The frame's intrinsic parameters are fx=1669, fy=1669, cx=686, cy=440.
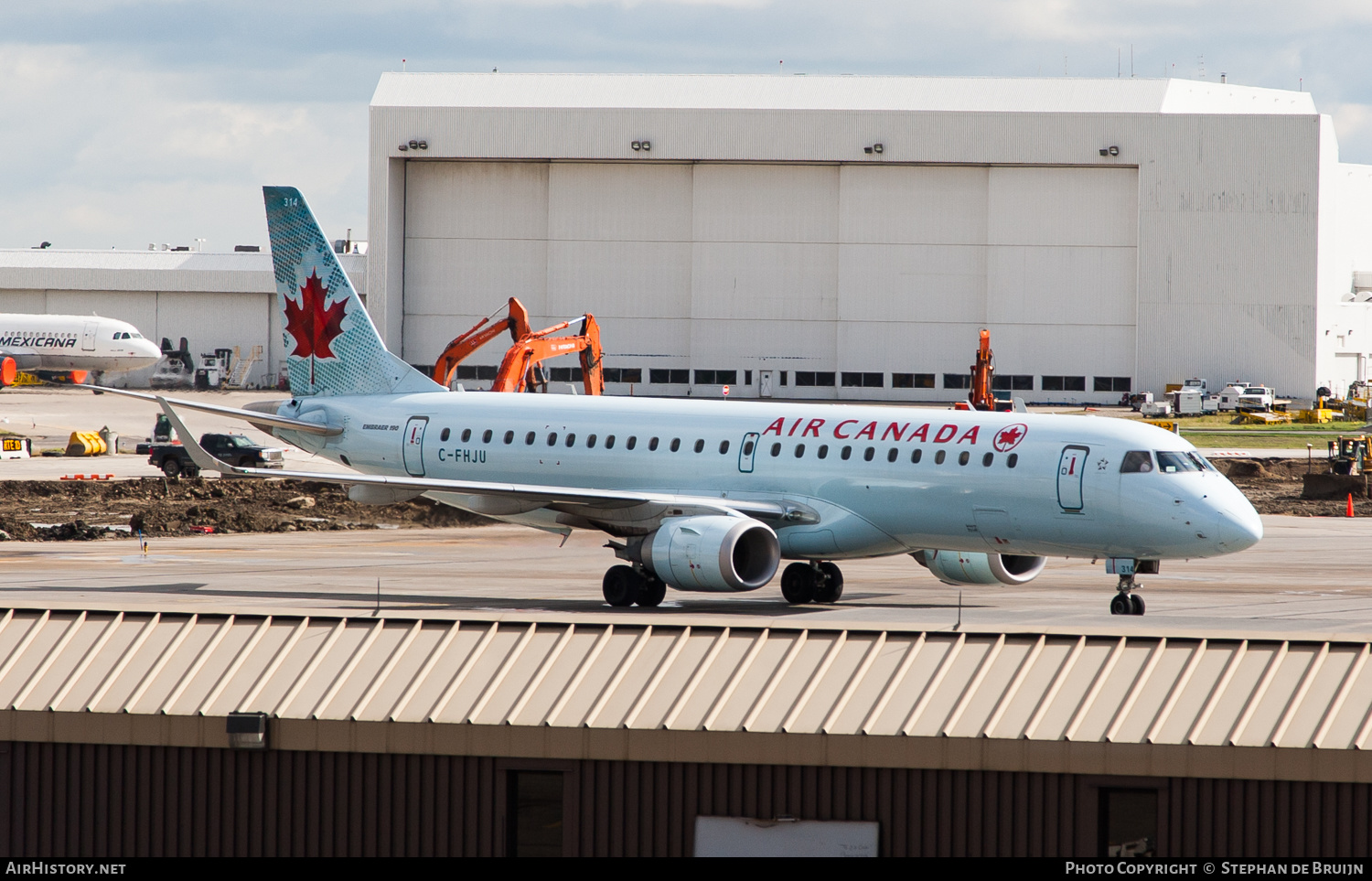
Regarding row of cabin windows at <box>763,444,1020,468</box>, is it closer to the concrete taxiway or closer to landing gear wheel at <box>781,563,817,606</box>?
landing gear wheel at <box>781,563,817,606</box>

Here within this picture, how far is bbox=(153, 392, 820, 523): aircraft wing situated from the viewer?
99.7 feet

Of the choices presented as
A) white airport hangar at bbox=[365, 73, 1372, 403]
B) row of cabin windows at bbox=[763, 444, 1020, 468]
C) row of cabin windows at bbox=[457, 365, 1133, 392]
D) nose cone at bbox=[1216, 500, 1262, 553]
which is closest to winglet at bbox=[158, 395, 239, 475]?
row of cabin windows at bbox=[763, 444, 1020, 468]

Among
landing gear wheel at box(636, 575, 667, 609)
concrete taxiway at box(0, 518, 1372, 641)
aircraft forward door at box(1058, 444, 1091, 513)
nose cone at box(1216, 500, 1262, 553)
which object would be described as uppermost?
aircraft forward door at box(1058, 444, 1091, 513)

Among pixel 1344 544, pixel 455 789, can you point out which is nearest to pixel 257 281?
pixel 1344 544

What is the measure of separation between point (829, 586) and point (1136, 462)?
20.6 feet

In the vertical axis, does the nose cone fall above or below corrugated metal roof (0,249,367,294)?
below

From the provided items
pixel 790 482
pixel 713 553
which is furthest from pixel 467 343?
pixel 713 553

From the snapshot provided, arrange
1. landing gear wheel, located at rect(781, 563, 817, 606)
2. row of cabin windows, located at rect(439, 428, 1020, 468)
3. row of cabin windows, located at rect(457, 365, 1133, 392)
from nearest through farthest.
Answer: row of cabin windows, located at rect(439, 428, 1020, 468), landing gear wheel, located at rect(781, 563, 817, 606), row of cabin windows, located at rect(457, 365, 1133, 392)

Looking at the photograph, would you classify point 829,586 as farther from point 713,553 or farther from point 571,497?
point 571,497

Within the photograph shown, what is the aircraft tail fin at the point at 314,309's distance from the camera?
3897 cm

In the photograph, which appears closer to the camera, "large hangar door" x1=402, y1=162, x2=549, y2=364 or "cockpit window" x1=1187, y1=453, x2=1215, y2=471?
"cockpit window" x1=1187, y1=453, x2=1215, y2=471

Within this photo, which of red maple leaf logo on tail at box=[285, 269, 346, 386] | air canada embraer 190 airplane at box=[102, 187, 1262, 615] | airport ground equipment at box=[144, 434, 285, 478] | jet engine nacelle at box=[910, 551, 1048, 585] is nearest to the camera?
air canada embraer 190 airplane at box=[102, 187, 1262, 615]

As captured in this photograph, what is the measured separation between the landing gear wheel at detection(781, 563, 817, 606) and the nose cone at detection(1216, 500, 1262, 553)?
293 inches

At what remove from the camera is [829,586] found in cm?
3112
